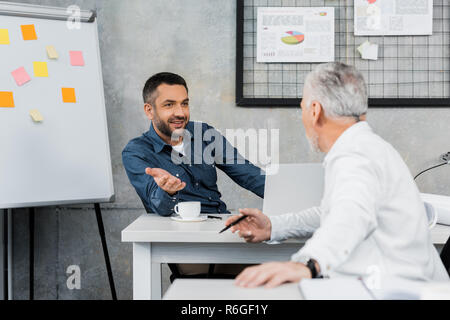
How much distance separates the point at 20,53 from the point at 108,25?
0.73 metres

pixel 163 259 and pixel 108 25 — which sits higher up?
pixel 108 25

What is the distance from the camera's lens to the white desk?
152 centimetres

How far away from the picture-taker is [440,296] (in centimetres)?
78

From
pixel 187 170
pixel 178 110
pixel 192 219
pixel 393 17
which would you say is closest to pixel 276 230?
pixel 192 219

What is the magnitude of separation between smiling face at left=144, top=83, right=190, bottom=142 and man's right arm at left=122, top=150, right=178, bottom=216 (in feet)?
0.86

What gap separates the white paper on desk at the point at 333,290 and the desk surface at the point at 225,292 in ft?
0.07

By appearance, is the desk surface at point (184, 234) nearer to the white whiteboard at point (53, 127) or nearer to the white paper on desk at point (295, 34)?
the white whiteboard at point (53, 127)

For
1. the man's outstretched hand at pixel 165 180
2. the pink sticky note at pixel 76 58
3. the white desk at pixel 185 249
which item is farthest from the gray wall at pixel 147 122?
the white desk at pixel 185 249

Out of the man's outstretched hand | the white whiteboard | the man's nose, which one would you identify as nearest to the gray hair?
the man's outstretched hand

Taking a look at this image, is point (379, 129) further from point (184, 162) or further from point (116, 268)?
point (116, 268)

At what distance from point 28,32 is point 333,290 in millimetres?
2045

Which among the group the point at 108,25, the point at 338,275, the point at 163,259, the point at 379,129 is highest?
the point at 108,25

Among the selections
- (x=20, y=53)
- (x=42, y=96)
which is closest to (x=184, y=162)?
(x=42, y=96)

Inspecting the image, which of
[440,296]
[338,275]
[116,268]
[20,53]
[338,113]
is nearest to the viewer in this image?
[440,296]
